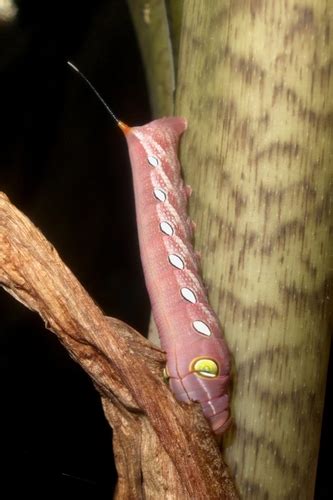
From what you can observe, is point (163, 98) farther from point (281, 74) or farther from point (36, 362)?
point (36, 362)

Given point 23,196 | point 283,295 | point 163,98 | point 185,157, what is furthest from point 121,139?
point 283,295

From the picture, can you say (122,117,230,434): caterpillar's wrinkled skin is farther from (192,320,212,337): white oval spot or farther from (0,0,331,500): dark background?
(0,0,331,500): dark background

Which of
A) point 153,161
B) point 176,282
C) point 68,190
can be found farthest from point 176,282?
point 68,190

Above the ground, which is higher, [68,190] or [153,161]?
[153,161]

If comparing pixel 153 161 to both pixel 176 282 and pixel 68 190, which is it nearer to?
pixel 176 282

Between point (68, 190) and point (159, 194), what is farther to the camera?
point (68, 190)

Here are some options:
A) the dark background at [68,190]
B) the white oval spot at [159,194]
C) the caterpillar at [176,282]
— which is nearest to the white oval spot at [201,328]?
the caterpillar at [176,282]

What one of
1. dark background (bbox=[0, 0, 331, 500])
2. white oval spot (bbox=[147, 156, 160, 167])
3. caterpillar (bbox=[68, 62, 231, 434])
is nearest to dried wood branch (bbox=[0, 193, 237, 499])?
caterpillar (bbox=[68, 62, 231, 434])
